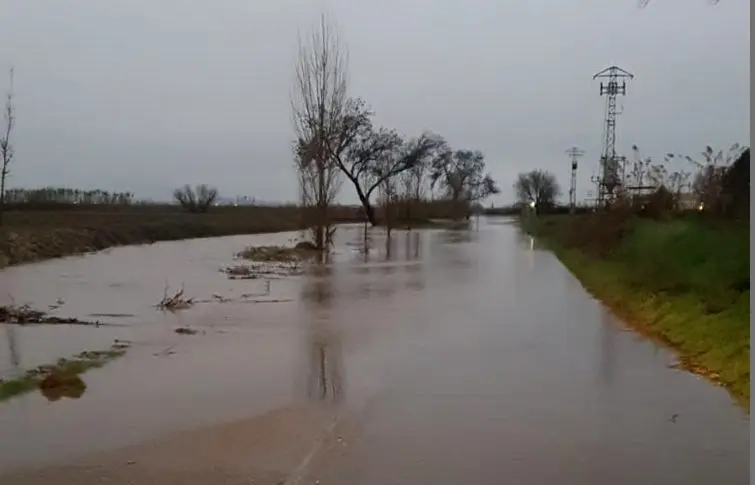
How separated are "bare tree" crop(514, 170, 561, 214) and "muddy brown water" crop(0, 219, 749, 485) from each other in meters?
84.6

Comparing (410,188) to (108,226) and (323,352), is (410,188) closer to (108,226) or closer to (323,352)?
(108,226)

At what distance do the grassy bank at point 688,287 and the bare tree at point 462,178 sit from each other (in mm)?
69964

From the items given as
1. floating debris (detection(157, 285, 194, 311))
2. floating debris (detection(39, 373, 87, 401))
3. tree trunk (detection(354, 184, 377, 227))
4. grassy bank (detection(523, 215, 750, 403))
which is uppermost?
tree trunk (detection(354, 184, 377, 227))

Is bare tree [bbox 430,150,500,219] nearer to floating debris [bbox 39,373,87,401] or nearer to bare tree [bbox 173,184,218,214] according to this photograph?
bare tree [bbox 173,184,218,214]

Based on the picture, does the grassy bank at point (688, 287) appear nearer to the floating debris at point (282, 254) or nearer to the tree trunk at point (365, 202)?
the floating debris at point (282, 254)

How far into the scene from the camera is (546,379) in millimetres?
9398

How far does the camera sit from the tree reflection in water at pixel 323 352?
895 centimetres

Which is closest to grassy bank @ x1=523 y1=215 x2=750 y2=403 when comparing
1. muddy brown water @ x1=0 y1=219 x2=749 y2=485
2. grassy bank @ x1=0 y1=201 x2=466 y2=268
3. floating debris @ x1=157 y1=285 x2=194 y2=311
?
muddy brown water @ x1=0 y1=219 x2=749 y2=485

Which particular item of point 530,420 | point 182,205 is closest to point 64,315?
point 530,420

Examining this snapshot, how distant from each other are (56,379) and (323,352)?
3571 mm

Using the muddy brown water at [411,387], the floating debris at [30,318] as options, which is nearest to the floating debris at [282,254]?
the muddy brown water at [411,387]

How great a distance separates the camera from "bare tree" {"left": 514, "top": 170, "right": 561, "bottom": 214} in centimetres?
10406

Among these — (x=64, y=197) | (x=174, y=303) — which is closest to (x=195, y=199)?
(x=64, y=197)

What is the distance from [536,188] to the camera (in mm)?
112625
